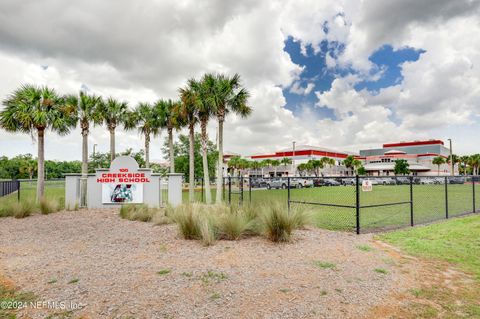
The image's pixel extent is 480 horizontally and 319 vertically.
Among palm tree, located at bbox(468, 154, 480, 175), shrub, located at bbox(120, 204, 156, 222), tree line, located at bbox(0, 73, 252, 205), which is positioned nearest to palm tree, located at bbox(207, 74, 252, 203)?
tree line, located at bbox(0, 73, 252, 205)

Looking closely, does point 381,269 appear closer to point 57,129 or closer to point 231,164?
point 57,129

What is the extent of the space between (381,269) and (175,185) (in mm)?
13736

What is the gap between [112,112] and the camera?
26703 mm

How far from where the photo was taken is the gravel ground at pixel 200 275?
4.29 metres

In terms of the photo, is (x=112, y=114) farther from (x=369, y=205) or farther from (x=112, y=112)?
(x=369, y=205)

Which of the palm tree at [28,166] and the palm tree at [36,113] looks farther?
the palm tree at [28,166]

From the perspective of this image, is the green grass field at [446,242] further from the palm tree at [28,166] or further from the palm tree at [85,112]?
the palm tree at [28,166]

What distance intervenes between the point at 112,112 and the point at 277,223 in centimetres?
2326

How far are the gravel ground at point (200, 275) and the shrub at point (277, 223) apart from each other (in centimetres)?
30

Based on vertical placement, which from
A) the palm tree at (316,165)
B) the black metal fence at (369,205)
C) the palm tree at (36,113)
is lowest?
the black metal fence at (369,205)

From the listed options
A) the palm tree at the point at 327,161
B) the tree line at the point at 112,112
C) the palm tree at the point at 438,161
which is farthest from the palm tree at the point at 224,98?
the palm tree at the point at 438,161

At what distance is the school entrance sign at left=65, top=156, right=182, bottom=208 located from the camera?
1742 cm

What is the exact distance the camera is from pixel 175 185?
58.5 feet

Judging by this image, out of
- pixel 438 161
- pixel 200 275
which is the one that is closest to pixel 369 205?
pixel 200 275
